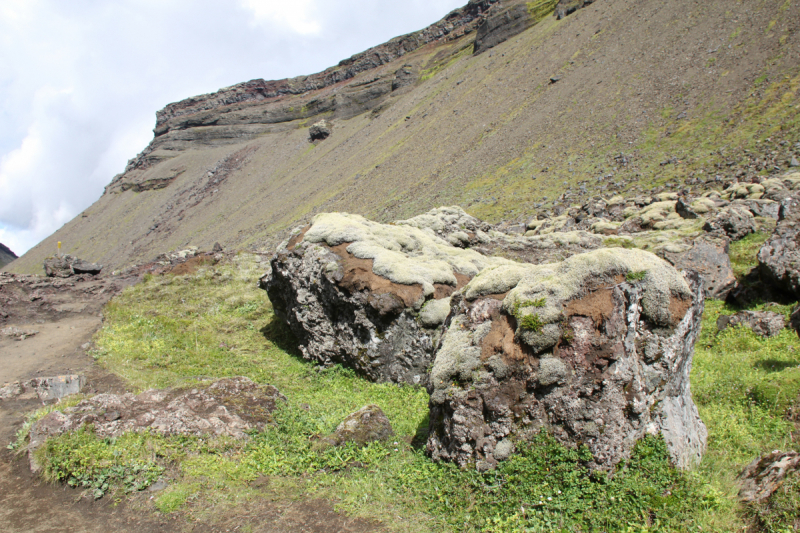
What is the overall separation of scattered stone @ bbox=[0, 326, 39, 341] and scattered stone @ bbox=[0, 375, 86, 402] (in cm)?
697

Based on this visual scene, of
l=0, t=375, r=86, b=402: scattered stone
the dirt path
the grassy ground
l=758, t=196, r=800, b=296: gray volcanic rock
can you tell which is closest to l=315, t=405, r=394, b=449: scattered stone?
the grassy ground

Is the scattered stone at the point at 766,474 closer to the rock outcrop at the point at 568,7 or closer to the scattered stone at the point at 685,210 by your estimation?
the scattered stone at the point at 685,210

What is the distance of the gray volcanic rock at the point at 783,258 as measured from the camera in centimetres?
1149

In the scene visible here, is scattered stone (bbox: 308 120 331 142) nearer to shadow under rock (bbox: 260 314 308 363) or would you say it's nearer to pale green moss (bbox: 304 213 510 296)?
pale green moss (bbox: 304 213 510 296)

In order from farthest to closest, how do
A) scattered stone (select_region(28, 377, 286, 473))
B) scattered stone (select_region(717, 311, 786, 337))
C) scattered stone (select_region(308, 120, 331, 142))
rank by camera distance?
scattered stone (select_region(308, 120, 331, 142)), scattered stone (select_region(717, 311, 786, 337)), scattered stone (select_region(28, 377, 286, 473))

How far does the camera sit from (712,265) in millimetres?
14328

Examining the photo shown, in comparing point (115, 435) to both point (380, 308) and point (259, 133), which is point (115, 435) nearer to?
point (380, 308)

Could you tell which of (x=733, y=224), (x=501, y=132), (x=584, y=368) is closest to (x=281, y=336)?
(x=584, y=368)

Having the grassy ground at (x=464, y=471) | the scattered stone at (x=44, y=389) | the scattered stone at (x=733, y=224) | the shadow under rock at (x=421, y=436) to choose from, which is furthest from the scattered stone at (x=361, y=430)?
the scattered stone at (x=733, y=224)

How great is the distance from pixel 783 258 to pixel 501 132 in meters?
40.2

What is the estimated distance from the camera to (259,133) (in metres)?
105

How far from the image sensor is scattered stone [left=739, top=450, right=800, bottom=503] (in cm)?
478

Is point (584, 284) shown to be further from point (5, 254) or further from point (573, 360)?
point (5, 254)

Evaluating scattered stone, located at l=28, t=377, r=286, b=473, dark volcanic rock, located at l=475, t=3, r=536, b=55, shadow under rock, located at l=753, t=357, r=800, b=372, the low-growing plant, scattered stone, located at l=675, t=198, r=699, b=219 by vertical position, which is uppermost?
dark volcanic rock, located at l=475, t=3, r=536, b=55
